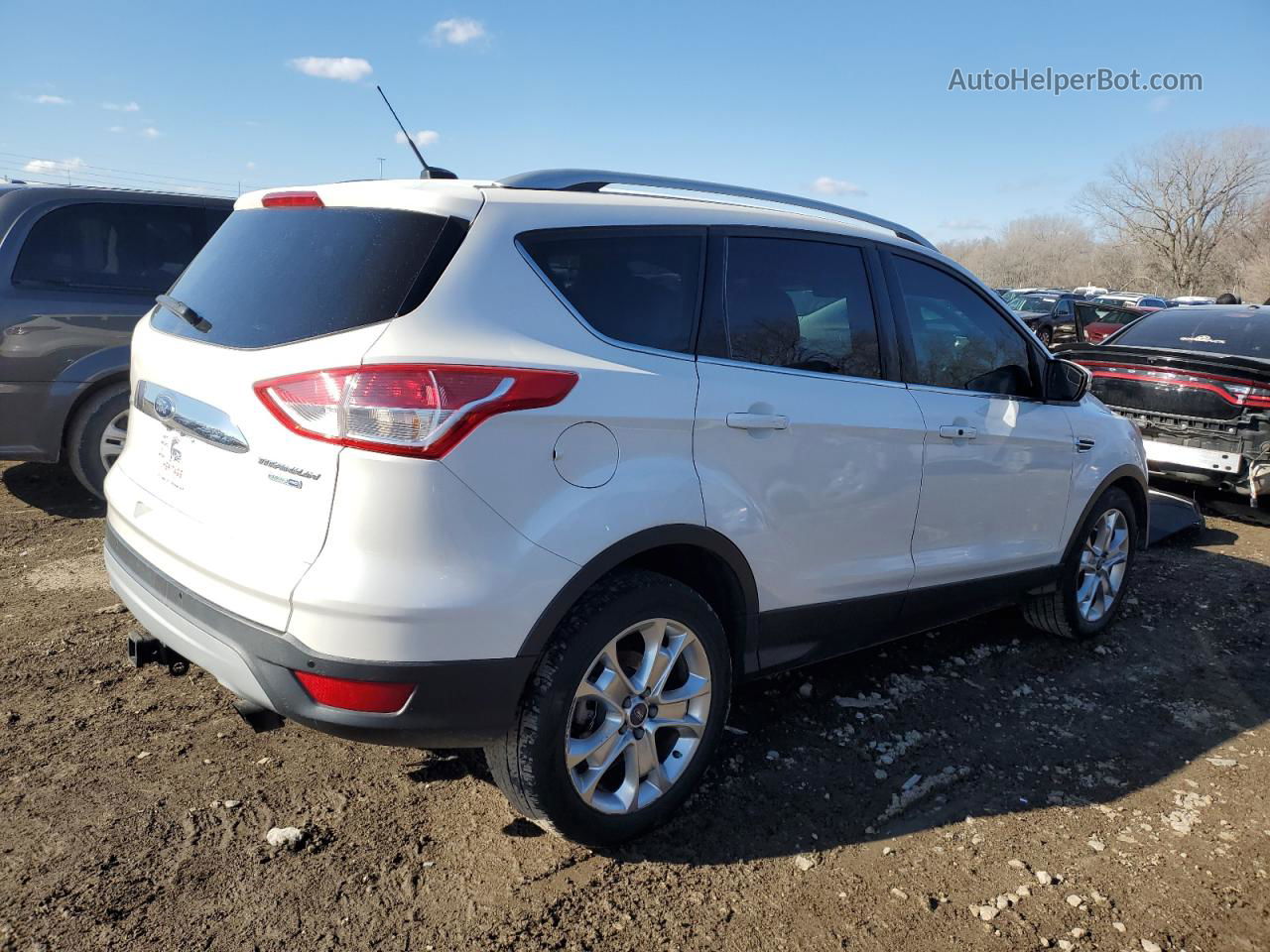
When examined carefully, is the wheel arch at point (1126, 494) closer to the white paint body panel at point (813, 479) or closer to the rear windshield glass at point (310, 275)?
the white paint body panel at point (813, 479)

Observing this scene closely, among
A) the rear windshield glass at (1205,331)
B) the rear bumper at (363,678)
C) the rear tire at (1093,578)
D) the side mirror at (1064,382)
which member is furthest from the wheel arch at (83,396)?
the rear windshield glass at (1205,331)

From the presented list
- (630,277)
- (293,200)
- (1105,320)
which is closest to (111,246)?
(293,200)

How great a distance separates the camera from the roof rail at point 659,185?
287 cm

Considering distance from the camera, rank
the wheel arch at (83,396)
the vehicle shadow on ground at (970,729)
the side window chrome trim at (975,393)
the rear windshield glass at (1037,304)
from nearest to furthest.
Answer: the vehicle shadow on ground at (970,729) < the side window chrome trim at (975,393) < the wheel arch at (83,396) < the rear windshield glass at (1037,304)

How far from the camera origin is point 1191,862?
2.99 meters

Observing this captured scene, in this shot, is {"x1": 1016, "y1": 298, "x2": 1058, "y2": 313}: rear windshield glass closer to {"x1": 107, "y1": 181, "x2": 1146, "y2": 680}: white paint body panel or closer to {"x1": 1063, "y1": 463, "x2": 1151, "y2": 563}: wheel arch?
{"x1": 1063, "y1": 463, "x2": 1151, "y2": 563}: wheel arch

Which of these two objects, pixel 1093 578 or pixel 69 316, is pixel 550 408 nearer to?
pixel 1093 578

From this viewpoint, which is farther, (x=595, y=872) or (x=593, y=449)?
(x=595, y=872)

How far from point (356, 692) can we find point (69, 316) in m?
4.40

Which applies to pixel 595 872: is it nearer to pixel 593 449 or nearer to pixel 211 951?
pixel 211 951

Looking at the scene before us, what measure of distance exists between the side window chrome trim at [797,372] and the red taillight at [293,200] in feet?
4.03

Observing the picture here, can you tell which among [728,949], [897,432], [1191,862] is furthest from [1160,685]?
[728,949]

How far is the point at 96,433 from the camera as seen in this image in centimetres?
568

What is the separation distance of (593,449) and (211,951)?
1.54 metres
